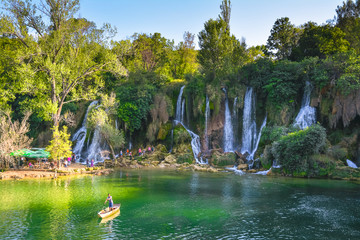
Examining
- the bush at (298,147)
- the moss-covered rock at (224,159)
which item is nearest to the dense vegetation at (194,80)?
the bush at (298,147)

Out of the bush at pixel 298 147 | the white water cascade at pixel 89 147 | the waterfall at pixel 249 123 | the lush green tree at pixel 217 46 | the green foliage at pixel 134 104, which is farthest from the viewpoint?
the lush green tree at pixel 217 46

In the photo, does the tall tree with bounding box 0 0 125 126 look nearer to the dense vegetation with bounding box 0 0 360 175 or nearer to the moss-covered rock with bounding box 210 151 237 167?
the dense vegetation with bounding box 0 0 360 175

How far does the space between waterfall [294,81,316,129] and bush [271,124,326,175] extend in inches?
180

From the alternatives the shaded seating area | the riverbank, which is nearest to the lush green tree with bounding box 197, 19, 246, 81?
the riverbank

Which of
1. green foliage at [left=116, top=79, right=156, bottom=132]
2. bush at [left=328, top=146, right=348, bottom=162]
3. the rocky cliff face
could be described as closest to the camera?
bush at [left=328, top=146, right=348, bottom=162]

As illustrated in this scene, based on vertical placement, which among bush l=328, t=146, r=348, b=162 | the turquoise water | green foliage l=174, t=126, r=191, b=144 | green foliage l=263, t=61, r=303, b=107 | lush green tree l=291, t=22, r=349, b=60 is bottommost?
the turquoise water

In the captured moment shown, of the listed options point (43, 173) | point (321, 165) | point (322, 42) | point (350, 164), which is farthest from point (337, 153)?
point (43, 173)

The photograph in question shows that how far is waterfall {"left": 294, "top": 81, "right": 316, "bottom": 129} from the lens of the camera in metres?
32.2

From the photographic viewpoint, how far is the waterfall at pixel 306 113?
32.2m

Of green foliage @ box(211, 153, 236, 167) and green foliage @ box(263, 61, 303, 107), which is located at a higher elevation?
green foliage @ box(263, 61, 303, 107)

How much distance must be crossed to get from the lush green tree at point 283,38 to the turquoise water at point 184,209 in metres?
25.6

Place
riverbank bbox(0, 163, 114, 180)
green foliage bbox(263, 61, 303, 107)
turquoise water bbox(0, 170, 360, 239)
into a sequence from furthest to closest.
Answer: green foliage bbox(263, 61, 303, 107) < riverbank bbox(0, 163, 114, 180) < turquoise water bbox(0, 170, 360, 239)

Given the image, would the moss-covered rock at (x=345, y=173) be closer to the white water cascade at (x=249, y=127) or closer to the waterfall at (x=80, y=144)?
the white water cascade at (x=249, y=127)

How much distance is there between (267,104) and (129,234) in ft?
93.2
